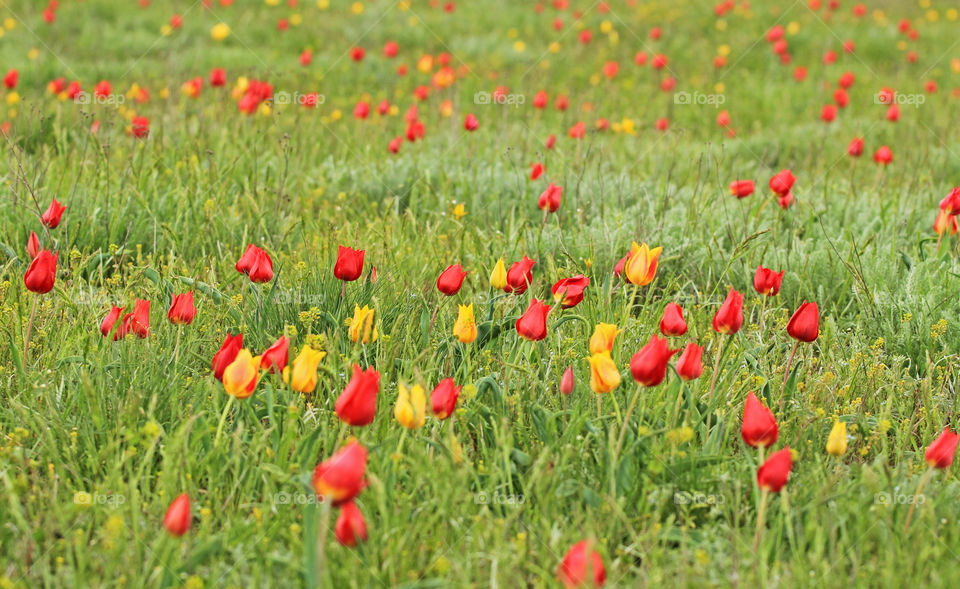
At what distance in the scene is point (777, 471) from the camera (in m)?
1.71

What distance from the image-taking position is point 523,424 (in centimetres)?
220

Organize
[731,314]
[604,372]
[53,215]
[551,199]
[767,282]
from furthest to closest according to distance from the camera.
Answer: [551,199]
[53,215]
[767,282]
[731,314]
[604,372]

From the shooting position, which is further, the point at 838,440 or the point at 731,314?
the point at 731,314

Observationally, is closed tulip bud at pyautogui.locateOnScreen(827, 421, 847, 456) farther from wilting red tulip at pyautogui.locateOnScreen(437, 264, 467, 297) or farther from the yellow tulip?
wilting red tulip at pyautogui.locateOnScreen(437, 264, 467, 297)

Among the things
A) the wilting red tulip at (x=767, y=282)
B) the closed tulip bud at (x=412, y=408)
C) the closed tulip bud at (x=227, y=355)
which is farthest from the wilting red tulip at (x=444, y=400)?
the wilting red tulip at (x=767, y=282)

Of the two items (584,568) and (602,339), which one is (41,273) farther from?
(584,568)

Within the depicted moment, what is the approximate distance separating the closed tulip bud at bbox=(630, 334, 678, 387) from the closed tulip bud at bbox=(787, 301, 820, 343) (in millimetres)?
451

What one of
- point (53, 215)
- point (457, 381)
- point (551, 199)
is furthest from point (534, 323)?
point (53, 215)

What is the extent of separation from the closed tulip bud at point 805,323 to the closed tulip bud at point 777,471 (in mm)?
512

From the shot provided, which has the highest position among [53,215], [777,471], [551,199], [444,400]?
[551,199]

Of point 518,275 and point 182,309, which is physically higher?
point 518,275

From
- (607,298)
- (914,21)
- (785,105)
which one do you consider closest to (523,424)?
(607,298)

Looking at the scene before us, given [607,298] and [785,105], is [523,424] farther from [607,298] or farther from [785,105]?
[785,105]

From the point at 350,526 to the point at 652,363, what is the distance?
72 centimetres
